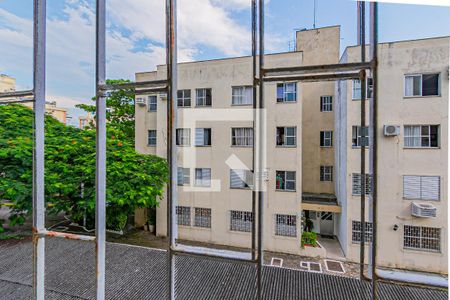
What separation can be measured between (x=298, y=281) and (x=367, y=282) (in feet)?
9.45

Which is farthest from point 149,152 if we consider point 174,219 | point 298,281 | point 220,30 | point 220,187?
point 174,219

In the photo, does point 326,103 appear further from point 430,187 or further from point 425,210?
point 425,210

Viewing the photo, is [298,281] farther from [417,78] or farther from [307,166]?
[417,78]

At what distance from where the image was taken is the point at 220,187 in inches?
212

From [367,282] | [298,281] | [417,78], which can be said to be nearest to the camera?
[367,282]

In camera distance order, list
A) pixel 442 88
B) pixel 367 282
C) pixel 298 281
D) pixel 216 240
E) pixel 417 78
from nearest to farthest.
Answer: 1. pixel 367 282
2. pixel 298 281
3. pixel 442 88
4. pixel 417 78
5. pixel 216 240

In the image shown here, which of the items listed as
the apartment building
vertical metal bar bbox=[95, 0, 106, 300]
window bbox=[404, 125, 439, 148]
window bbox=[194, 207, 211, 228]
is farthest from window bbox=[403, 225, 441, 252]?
vertical metal bar bbox=[95, 0, 106, 300]

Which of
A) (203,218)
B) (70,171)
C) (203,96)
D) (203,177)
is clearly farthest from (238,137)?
(70,171)

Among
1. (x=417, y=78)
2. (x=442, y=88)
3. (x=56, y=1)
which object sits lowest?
(x=56, y=1)

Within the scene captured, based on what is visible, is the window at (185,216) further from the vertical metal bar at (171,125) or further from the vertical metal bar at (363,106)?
the vertical metal bar at (363,106)

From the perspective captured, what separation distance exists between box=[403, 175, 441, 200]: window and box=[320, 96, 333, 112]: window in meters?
2.13

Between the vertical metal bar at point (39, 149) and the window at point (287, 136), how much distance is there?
15.0 ft

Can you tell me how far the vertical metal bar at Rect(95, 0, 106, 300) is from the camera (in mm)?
652

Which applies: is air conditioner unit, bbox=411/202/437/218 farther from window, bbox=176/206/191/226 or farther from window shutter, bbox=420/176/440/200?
window, bbox=176/206/191/226
